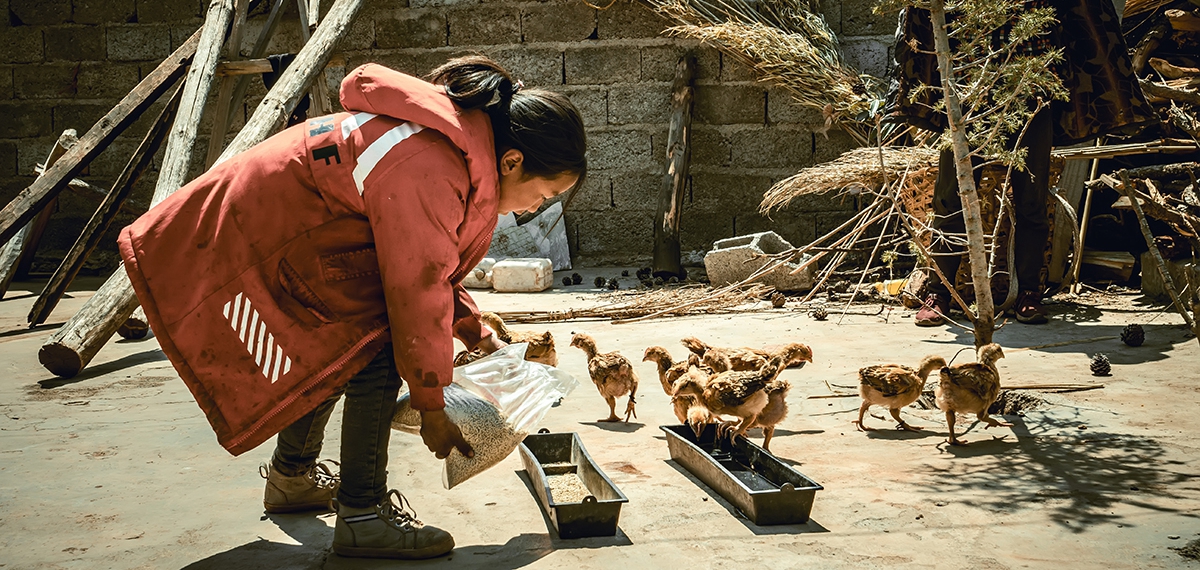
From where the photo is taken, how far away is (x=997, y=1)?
3.43 m

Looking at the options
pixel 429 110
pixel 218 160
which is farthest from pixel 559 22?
pixel 429 110

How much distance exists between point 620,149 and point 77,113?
558 centimetres

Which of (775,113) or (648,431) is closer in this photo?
(648,431)

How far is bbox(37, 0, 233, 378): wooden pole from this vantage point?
4.55 metres

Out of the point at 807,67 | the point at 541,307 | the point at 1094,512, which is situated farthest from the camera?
the point at 807,67

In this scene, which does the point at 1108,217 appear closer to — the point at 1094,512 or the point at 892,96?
the point at 892,96

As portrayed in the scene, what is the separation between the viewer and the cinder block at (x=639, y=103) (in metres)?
8.97

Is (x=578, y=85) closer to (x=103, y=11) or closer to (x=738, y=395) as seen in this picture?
(x=103, y=11)

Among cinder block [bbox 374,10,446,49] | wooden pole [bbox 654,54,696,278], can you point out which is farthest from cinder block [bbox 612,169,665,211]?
cinder block [bbox 374,10,446,49]

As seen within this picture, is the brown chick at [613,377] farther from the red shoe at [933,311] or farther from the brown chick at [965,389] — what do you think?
the red shoe at [933,311]

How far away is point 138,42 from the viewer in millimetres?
9406

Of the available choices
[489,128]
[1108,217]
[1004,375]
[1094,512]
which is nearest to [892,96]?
[1004,375]

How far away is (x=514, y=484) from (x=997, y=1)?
2.45m

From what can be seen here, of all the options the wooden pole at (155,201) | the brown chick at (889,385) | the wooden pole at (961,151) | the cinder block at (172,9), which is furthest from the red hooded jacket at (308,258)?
the cinder block at (172,9)
